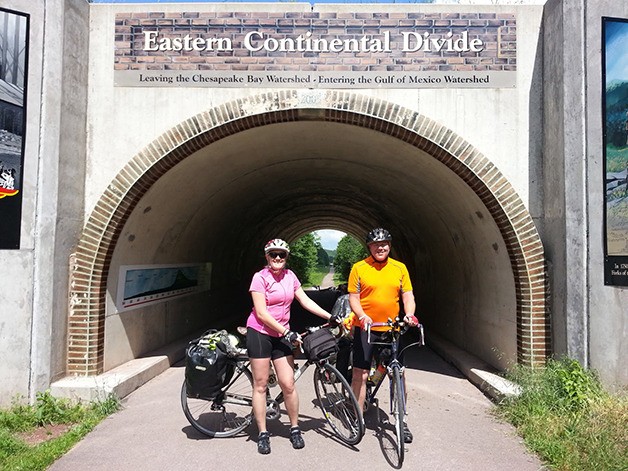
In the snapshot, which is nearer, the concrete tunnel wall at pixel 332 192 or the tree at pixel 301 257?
the concrete tunnel wall at pixel 332 192

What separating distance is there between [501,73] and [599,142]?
1650mm

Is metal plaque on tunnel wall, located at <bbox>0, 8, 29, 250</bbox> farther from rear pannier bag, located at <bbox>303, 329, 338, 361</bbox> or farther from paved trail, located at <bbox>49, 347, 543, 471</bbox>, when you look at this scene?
rear pannier bag, located at <bbox>303, 329, 338, 361</bbox>

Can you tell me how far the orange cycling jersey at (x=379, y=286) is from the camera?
15.3ft

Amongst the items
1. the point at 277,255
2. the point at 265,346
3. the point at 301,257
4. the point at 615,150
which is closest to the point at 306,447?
the point at 265,346

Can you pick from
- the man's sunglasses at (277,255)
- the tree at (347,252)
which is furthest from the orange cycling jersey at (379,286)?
the tree at (347,252)

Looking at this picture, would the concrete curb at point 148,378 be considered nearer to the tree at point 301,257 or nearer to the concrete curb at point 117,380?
the concrete curb at point 117,380

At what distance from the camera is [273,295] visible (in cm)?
455

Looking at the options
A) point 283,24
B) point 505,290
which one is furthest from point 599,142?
point 283,24

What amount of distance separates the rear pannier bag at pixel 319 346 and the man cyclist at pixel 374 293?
0.29m

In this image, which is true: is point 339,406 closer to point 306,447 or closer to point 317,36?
point 306,447

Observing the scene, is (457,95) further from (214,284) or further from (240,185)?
(214,284)

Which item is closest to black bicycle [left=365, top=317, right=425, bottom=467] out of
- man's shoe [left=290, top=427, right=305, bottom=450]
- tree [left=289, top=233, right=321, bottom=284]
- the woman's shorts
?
the woman's shorts

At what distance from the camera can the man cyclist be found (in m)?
4.65

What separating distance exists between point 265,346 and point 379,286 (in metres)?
1.18
